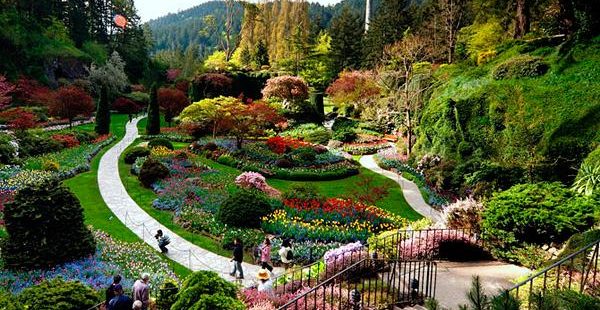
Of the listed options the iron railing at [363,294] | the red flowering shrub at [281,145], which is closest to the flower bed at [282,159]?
the red flowering shrub at [281,145]

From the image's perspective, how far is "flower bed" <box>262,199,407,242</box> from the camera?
1515 cm

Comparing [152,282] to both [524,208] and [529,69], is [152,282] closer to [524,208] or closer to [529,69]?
[524,208]

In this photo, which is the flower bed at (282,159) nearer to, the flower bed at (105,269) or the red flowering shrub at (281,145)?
the red flowering shrub at (281,145)

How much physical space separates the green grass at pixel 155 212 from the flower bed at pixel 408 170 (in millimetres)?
10706

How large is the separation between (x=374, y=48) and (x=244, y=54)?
1926 centimetres

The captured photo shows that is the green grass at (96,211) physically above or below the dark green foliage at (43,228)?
below

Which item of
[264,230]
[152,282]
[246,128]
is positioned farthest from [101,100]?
[152,282]

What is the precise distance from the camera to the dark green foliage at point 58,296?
320 inches

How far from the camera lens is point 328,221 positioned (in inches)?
653

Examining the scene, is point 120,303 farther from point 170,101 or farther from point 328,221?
point 170,101

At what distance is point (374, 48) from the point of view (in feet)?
172

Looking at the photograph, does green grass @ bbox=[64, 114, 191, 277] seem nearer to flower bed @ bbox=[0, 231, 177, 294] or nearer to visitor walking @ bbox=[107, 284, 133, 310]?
flower bed @ bbox=[0, 231, 177, 294]

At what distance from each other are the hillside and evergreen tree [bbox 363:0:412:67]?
26707 millimetres

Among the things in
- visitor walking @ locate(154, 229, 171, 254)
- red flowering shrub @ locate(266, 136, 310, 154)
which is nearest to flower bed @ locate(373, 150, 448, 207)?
red flowering shrub @ locate(266, 136, 310, 154)
